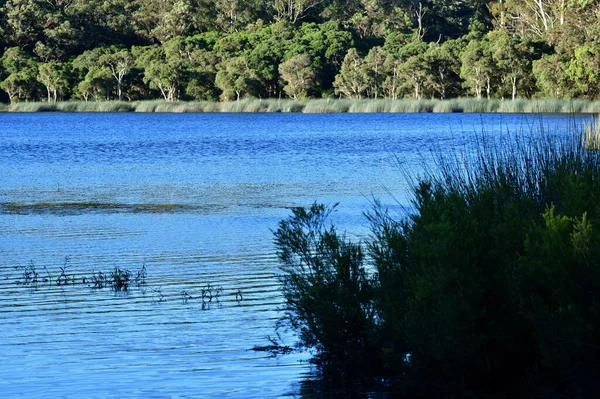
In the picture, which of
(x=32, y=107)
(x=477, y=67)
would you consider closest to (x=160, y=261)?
(x=477, y=67)

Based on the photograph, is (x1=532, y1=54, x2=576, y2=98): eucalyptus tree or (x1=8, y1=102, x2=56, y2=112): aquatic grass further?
(x1=8, y1=102, x2=56, y2=112): aquatic grass

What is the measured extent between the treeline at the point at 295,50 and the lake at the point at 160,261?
1405 inches

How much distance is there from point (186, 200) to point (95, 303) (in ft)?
30.6

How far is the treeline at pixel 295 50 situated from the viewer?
6347 cm

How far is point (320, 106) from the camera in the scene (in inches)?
2672

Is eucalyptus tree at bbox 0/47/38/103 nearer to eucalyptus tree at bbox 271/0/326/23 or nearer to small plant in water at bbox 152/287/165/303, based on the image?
eucalyptus tree at bbox 271/0/326/23

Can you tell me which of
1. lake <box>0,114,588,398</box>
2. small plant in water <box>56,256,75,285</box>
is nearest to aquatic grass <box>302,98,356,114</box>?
lake <box>0,114,588,398</box>

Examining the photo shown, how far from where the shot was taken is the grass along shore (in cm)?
5153

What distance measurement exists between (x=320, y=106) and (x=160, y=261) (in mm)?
57154

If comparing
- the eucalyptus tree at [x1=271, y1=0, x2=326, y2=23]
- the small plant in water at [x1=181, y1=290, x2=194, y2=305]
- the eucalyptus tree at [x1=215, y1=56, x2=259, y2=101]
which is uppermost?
the eucalyptus tree at [x1=271, y1=0, x2=326, y2=23]

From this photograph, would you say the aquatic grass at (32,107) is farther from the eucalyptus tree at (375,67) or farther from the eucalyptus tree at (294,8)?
the eucalyptus tree at (294,8)

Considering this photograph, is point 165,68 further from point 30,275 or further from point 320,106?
point 30,275

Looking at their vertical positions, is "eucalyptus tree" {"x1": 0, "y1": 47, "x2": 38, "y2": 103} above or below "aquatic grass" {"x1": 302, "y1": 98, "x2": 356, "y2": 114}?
above

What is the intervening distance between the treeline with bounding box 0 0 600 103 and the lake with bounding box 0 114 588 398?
35683 mm
